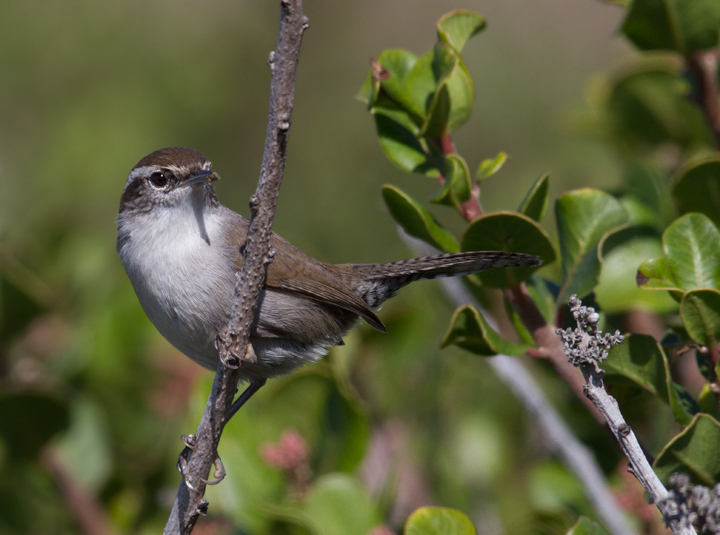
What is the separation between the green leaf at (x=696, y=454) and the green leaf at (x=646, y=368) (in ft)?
0.47

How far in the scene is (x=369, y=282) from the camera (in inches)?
144

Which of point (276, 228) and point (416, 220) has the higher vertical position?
point (416, 220)

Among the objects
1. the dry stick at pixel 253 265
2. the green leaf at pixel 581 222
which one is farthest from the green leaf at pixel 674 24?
the dry stick at pixel 253 265

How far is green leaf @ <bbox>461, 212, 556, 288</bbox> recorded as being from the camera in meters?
2.28

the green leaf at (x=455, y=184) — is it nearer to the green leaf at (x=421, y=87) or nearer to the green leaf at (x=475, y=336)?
the green leaf at (x=421, y=87)

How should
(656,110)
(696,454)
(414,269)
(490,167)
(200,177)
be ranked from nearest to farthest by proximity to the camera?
(696,454), (490,167), (200,177), (414,269), (656,110)

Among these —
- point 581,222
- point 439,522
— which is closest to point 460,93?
point 581,222

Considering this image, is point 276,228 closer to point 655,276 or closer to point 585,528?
point 655,276

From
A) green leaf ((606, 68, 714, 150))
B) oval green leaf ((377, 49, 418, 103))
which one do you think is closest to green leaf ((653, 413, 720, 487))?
oval green leaf ((377, 49, 418, 103))

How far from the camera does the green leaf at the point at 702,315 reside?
79.7 inches

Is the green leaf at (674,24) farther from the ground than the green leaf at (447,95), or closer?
farther from the ground

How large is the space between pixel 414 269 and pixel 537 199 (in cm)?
106

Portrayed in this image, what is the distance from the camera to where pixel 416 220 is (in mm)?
2459

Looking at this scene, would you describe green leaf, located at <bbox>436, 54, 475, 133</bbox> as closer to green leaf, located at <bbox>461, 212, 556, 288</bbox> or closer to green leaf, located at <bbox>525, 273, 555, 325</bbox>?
green leaf, located at <bbox>461, 212, 556, 288</bbox>
